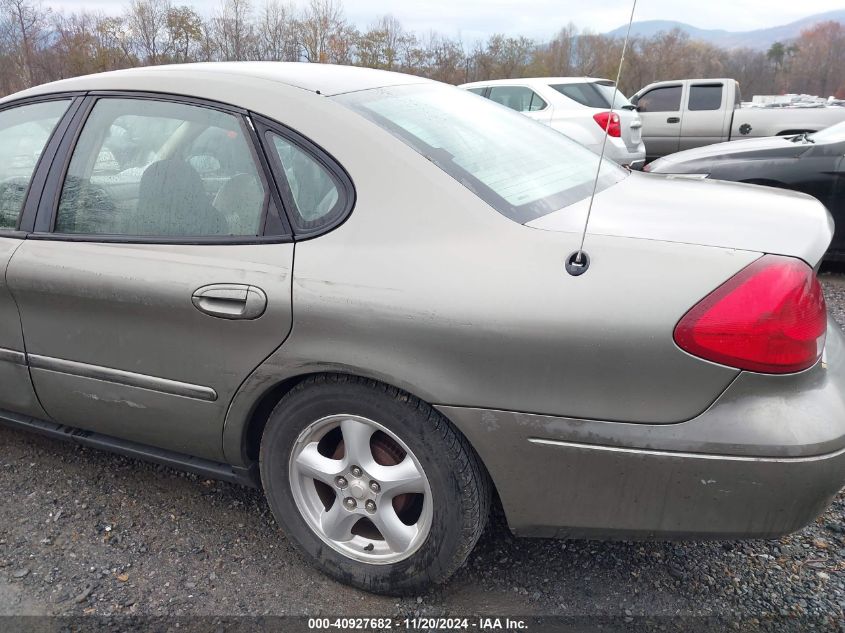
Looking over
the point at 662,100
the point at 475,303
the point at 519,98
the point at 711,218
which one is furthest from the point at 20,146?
the point at 662,100

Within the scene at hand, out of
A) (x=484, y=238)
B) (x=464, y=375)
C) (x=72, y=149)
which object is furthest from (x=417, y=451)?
(x=72, y=149)

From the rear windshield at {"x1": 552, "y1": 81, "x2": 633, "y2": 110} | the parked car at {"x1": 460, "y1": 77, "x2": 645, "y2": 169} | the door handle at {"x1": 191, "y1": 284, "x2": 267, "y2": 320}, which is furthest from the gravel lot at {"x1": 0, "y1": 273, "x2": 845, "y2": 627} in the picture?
the rear windshield at {"x1": 552, "y1": 81, "x2": 633, "y2": 110}

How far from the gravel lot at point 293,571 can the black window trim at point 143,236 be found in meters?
1.03

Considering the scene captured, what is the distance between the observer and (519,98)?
981cm

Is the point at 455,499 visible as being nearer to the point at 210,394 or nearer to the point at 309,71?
the point at 210,394

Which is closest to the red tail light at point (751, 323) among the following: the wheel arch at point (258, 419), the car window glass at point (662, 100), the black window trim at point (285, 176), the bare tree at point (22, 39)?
the wheel arch at point (258, 419)

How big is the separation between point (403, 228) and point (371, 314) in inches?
10.0

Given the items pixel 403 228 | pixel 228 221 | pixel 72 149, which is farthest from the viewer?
pixel 72 149

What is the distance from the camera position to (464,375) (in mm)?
1771

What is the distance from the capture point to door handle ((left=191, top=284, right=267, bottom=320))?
6.49 ft

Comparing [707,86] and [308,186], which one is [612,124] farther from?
[308,186]

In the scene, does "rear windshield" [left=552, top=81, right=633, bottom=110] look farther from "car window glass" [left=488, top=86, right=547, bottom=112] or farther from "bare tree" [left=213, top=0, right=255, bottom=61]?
"bare tree" [left=213, top=0, right=255, bottom=61]

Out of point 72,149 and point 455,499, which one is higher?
point 72,149

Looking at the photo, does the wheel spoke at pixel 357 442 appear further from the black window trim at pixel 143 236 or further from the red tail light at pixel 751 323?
the red tail light at pixel 751 323
